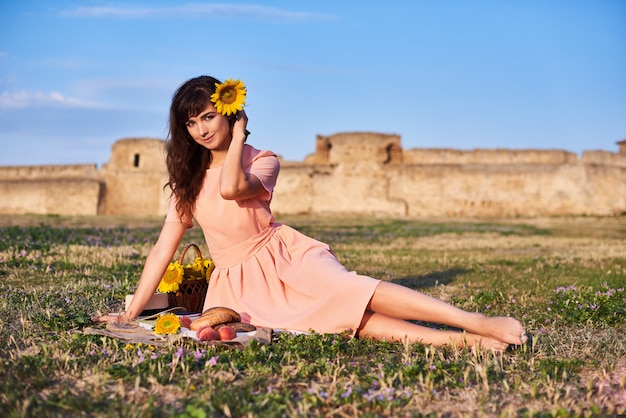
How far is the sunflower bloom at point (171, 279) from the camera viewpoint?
4832mm

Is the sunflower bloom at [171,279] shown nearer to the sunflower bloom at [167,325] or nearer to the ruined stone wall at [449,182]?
the sunflower bloom at [167,325]

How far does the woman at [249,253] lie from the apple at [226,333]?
17.4 inches

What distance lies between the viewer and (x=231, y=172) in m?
4.27

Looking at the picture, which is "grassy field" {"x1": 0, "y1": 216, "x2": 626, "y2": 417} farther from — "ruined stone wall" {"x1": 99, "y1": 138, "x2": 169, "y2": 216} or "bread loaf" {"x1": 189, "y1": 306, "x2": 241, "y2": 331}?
"ruined stone wall" {"x1": 99, "y1": 138, "x2": 169, "y2": 216}

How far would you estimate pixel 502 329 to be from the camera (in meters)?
3.78

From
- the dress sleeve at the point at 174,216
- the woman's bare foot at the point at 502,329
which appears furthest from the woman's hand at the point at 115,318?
the woman's bare foot at the point at 502,329

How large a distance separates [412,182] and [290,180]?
6.24 metres

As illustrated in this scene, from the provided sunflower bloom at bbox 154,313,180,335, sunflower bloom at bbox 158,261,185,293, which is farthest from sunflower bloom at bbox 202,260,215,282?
sunflower bloom at bbox 154,313,180,335

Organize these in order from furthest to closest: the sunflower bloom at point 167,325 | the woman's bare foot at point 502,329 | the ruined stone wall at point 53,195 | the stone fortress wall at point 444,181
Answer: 1. the ruined stone wall at point 53,195
2. the stone fortress wall at point 444,181
3. the sunflower bloom at point 167,325
4. the woman's bare foot at point 502,329

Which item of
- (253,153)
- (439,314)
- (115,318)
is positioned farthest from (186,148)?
(439,314)

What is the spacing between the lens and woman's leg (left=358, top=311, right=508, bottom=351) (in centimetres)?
395

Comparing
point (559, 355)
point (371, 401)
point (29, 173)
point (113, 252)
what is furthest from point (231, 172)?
point (29, 173)

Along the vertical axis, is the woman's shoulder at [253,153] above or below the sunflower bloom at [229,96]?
below

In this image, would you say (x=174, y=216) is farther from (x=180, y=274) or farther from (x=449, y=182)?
(x=449, y=182)
